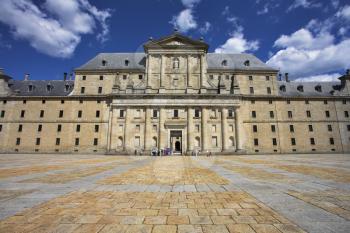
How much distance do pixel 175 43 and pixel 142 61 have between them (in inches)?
377

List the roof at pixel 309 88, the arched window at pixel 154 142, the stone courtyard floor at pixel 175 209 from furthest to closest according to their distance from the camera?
1. the roof at pixel 309 88
2. the arched window at pixel 154 142
3. the stone courtyard floor at pixel 175 209

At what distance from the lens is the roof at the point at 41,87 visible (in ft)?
138

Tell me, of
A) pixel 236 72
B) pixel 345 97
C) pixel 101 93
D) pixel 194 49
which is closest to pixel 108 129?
pixel 101 93

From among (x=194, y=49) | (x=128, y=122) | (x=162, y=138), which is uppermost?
(x=194, y=49)

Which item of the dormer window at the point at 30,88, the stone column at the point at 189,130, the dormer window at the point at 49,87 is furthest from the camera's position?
the dormer window at the point at 49,87

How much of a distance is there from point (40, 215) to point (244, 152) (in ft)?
113

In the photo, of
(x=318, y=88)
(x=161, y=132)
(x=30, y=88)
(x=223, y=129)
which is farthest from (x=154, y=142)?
(x=318, y=88)

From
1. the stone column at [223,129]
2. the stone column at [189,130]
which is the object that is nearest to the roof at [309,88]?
the stone column at [223,129]

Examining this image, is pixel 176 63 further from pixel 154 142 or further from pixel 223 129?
pixel 154 142

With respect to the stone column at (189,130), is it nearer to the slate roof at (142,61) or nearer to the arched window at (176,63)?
the arched window at (176,63)

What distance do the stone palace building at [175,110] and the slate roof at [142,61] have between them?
1.84 feet

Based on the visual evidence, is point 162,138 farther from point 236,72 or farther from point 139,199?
point 139,199

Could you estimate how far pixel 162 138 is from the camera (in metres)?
34.8

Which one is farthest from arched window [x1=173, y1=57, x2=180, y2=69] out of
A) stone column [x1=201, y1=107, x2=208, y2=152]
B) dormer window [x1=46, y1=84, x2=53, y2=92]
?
dormer window [x1=46, y1=84, x2=53, y2=92]
